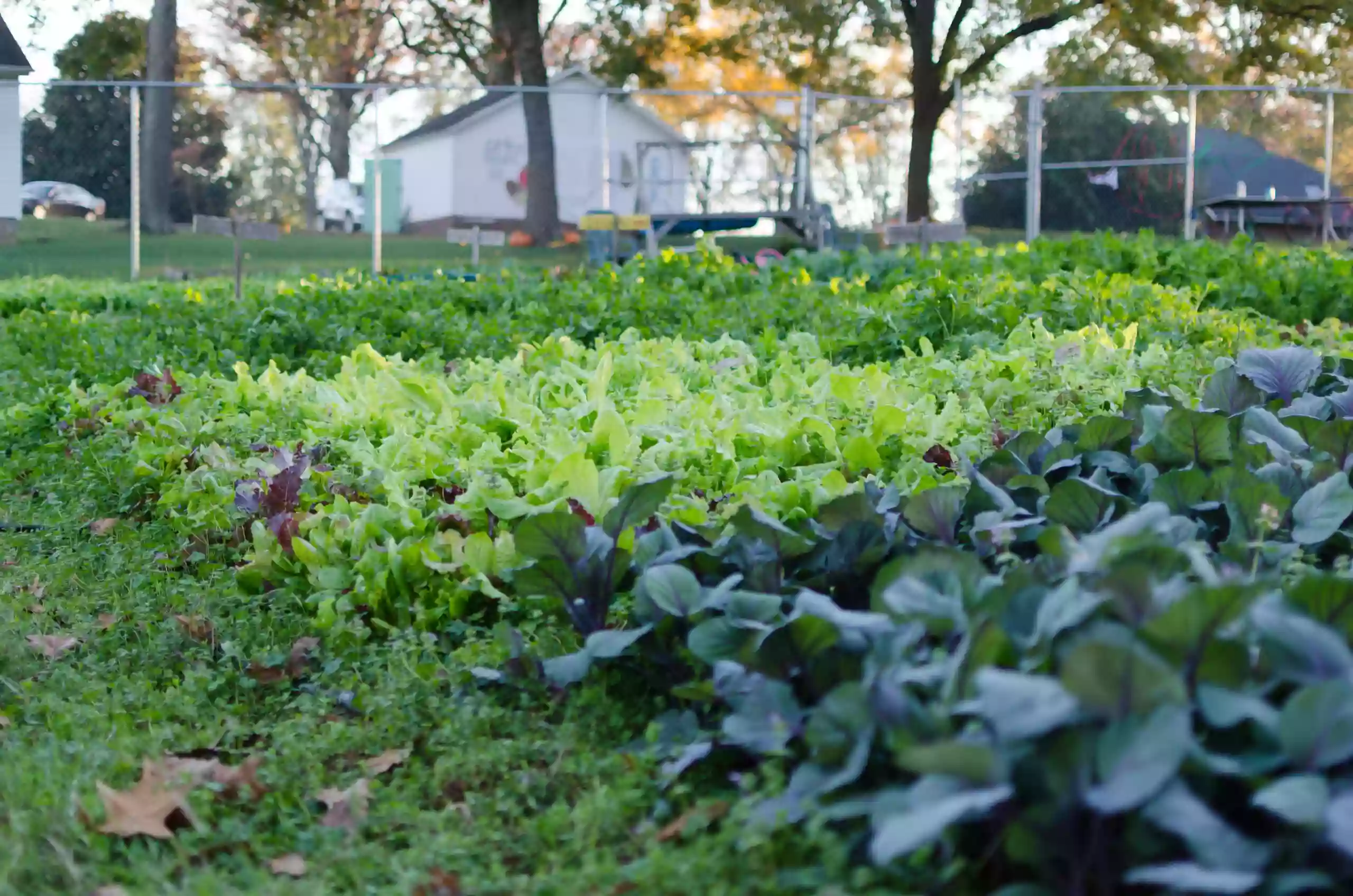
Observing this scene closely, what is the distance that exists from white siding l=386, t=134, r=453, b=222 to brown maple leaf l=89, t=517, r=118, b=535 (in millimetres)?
16445

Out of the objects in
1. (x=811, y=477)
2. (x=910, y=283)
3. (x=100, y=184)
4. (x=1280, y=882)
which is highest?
(x=100, y=184)

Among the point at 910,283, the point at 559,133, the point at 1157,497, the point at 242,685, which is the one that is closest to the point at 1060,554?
the point at 1157,497

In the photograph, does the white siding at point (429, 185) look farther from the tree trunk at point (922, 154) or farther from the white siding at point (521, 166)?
the tree trunk at point (922, 154)

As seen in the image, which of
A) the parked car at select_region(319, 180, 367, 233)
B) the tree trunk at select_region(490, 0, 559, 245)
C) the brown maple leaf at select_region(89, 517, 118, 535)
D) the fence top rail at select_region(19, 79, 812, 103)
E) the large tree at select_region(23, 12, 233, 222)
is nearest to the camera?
the brown maple leaf at select_region(89, 517, 118, 535)

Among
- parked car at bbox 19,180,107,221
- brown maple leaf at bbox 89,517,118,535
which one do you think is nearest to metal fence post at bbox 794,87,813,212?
parked car at bbox 19,180,107,221

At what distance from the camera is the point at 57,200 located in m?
16.1

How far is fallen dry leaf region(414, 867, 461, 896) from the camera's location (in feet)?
6.77

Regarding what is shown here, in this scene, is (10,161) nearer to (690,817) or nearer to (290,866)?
(290,866)

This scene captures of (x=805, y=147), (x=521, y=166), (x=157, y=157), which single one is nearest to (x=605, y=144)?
(x=805, y=147)

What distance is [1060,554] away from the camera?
2.26m

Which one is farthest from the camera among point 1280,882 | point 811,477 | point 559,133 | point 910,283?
point 559,133

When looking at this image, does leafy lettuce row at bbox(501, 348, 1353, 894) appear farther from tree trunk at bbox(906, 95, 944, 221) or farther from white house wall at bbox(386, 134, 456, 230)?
tree trunk at bbox(906, 95, 944, 221)

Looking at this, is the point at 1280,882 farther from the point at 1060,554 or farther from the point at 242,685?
the point at 242,685

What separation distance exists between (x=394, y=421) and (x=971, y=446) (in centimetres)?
180
